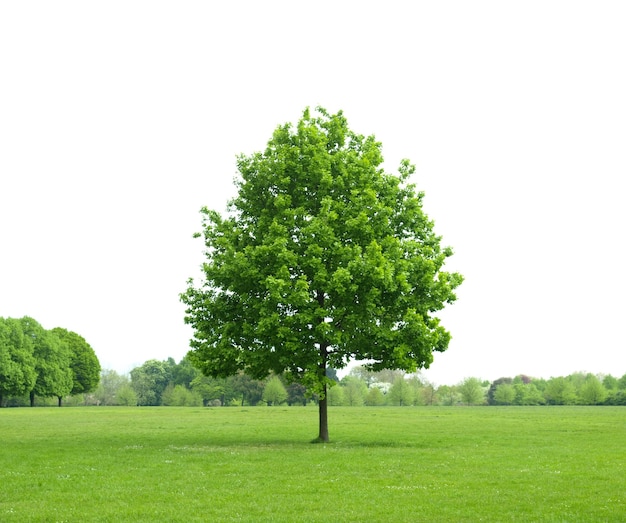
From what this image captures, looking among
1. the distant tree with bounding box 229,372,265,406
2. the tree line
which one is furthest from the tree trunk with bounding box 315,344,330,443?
the distant tree with bounding box 229,372,265,406

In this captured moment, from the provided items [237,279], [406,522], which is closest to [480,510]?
[406,522]

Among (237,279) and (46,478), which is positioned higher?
(237,279)

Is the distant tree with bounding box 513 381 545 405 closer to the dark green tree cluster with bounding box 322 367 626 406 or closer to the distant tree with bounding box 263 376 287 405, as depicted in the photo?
the dark green tree cluster with bounding box 322 367 626 406

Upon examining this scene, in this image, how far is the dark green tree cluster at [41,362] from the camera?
453ft

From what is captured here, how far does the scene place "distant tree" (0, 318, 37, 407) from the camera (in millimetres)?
135375

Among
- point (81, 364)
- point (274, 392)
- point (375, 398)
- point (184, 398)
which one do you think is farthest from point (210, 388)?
point (375, 398)

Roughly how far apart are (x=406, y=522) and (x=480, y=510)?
314 cm

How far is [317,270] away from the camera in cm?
4088

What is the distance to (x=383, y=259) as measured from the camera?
39.6m

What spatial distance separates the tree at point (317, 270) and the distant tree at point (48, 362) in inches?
4584

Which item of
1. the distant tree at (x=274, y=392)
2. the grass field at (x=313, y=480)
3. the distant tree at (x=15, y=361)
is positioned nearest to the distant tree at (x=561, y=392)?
the distant tree at (x=274, y=392)

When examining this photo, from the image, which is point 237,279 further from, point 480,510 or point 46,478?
point 480,510

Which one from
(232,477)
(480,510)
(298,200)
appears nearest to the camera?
(480,510)

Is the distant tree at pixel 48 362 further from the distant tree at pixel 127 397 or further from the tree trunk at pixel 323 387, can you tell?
the tree trunk at pixel 323 387
